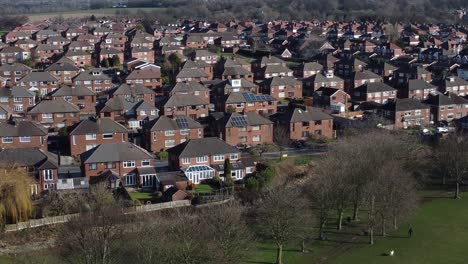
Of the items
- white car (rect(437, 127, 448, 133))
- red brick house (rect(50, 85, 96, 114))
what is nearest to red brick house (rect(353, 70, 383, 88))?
white car (rect(437, 127, 448, 133))

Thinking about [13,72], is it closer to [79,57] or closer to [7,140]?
[79,57]

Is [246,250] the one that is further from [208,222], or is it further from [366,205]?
[366,205]

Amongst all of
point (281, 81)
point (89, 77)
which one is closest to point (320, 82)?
point (281, 81)

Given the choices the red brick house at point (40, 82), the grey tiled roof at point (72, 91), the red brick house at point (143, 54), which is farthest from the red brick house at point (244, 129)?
the red brick house at point (143, 54)

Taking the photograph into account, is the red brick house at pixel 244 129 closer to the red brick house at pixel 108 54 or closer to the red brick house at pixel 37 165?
the red brick house at pixel 37 165

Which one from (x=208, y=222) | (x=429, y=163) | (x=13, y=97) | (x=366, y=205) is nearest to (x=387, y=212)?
(x=366, y=205)
